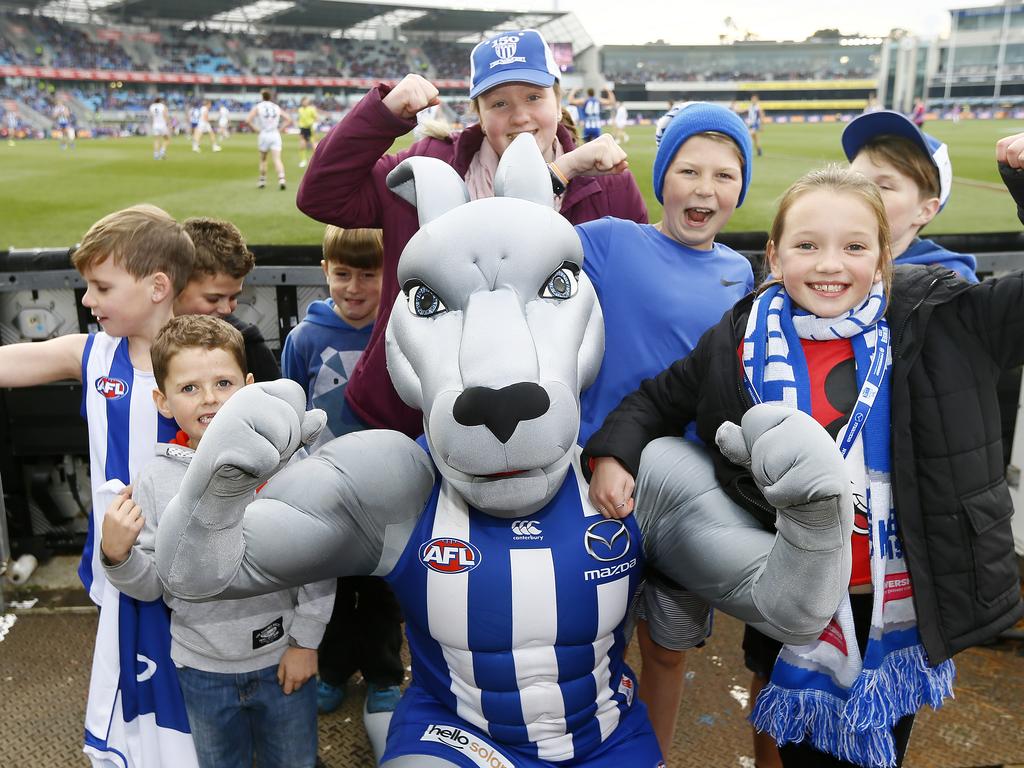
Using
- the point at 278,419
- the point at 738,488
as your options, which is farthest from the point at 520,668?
the point at 278,419

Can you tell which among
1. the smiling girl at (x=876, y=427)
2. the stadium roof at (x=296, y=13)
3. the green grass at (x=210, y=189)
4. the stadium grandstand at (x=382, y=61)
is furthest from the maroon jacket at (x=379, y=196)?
the stadium roof at (x=296, y=13)

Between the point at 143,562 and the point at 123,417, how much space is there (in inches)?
16.7

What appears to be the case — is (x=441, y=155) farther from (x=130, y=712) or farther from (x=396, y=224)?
(x=130, y=712)

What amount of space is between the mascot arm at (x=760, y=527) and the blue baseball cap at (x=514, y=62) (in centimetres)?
105

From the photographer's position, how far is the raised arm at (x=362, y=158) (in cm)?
198

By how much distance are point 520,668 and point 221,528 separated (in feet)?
2.03

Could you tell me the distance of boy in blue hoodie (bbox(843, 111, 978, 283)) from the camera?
235 centimetres

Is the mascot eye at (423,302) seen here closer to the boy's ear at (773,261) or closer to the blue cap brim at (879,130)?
the boy's ear at (773,261)

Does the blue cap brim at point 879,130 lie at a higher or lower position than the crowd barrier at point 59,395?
higher

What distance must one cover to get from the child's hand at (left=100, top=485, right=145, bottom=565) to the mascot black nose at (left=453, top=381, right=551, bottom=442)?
0.78 meters

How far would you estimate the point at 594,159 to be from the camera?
1.96 m

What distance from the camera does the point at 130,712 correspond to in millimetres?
2012

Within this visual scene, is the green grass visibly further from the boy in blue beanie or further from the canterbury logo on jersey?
the canterbury logo on jersey

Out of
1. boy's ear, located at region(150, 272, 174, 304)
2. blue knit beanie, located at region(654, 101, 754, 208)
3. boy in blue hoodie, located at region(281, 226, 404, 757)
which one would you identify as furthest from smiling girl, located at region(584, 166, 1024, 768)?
boy in blue hoodie, located at region(281, 226, 404, 757)
